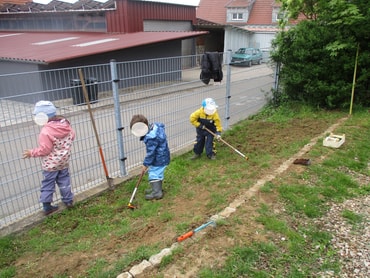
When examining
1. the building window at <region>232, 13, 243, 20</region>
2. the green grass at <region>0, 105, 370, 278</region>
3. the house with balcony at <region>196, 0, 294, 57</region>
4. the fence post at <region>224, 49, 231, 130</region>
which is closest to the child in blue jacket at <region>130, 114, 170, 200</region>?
the green grass at <region>0, 105, 370, 278</region>

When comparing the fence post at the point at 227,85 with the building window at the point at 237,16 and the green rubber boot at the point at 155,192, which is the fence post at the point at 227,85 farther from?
the building window at the point at 237,16

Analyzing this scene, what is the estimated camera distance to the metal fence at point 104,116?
157 inches

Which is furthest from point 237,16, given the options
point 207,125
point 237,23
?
point 207,125

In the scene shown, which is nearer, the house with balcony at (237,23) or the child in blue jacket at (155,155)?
the child in blue jacket at (155,155)

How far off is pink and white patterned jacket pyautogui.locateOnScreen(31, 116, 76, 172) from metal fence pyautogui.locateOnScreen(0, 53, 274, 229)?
266 mm

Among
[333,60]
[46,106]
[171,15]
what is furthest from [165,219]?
[171,15]

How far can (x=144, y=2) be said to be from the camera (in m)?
18.5

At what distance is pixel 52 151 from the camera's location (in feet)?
12.8

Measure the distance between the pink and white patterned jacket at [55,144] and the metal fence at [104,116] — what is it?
0.27 m

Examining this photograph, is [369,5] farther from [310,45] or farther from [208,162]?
[208,162]

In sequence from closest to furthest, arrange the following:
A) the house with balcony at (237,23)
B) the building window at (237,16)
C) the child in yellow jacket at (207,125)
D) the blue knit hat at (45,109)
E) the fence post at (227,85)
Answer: the blue knit hat at (45,109) → the child in yellow jacket at (207,125) → the fence post at (227,85) → the house with balcony at (237,23) → the building window at (237,16)

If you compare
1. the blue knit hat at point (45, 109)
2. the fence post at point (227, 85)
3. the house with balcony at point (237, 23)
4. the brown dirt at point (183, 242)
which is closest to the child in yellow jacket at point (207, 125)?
the brown dirt at point (183, 242)

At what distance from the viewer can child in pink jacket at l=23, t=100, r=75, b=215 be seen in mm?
3797

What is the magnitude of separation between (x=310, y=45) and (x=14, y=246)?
805cm
